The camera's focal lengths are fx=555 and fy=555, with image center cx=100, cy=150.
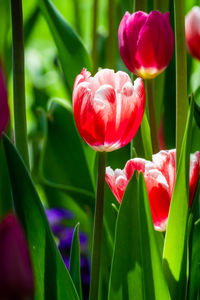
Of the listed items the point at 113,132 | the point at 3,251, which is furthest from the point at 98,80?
the point at 3,251

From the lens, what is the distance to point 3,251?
23 centimetres

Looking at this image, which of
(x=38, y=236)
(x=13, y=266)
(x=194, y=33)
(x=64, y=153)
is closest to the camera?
(x=13, y=266)

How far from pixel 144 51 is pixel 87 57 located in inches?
8.4

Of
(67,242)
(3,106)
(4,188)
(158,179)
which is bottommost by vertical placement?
(67,242)

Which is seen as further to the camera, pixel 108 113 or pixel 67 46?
pixel 67 46

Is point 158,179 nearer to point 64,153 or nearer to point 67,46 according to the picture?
point 67,46

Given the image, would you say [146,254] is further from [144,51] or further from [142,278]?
[144,51]

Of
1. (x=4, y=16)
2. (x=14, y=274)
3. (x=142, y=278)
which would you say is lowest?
(x=142, y=278)

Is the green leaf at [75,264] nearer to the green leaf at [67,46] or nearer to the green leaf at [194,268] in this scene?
the green leaf at [194,268]

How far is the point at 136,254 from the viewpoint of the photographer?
499 millimetres

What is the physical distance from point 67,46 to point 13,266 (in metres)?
0.58

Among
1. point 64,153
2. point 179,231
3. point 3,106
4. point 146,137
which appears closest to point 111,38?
point 64,153

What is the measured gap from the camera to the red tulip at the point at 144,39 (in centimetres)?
56

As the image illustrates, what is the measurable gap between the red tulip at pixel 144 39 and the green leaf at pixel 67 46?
0.20 m
